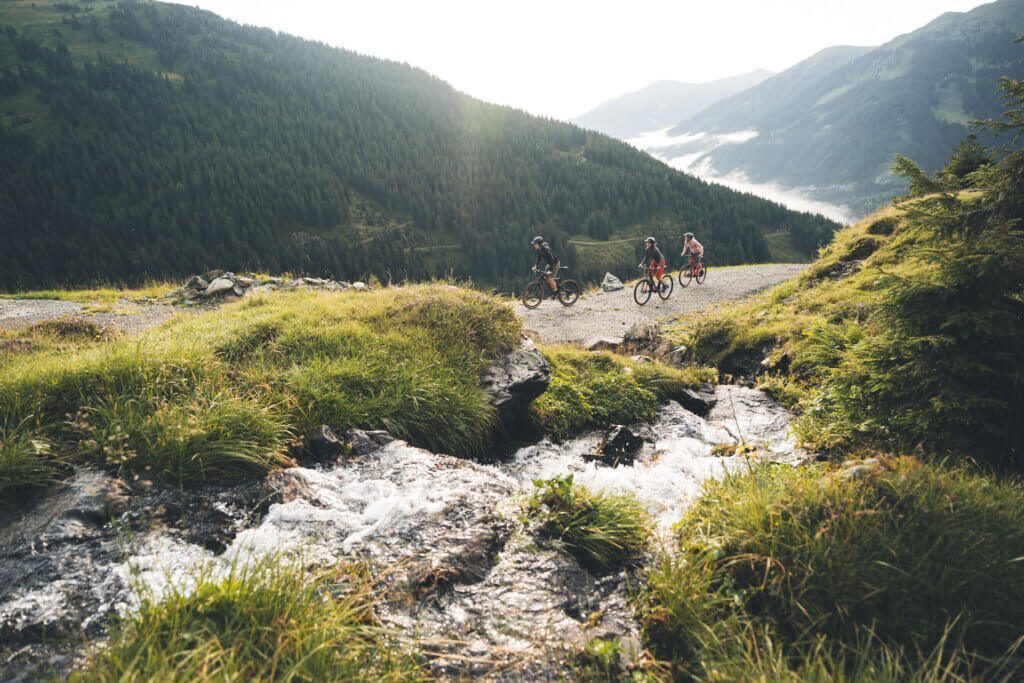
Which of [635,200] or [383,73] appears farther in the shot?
[383,73]

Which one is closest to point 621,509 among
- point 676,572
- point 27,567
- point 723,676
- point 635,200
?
point 676,572

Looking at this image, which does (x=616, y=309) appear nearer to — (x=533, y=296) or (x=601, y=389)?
(x=533, y=296)

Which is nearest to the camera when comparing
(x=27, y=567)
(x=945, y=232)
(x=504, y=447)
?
(x=27, y=567)

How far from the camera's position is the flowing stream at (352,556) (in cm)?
265

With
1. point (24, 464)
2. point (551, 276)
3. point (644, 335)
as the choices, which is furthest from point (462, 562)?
point (551, 276)

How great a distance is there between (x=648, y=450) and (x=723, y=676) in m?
4.82

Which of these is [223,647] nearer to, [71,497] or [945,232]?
[71,497]

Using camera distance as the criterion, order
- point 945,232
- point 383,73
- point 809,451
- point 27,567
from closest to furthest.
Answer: point 27,567 → point 945,232 → point 809,451 → point 383,73

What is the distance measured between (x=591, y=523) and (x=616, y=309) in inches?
695

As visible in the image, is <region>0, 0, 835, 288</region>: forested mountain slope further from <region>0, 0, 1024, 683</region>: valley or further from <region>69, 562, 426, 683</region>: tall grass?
<region>69, 562, 426, 683</region>: tall grass

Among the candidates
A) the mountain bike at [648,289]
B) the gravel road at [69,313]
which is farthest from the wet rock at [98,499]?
the mountain bike at [648,289]

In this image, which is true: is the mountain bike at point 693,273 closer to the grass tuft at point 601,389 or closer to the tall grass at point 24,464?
the grass tuft at point 601,389

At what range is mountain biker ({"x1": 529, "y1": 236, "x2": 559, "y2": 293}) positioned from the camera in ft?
62.6

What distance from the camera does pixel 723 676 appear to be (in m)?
2.33
